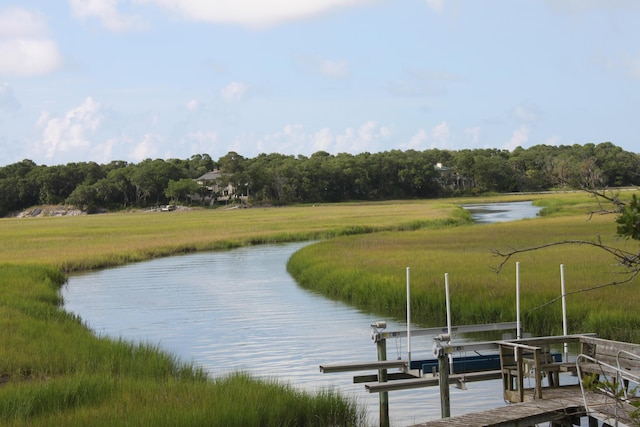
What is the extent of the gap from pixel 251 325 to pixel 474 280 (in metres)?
7.23

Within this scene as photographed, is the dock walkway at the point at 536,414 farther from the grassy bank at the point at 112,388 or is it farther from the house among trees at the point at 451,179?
the house among trees at the point at 451,179

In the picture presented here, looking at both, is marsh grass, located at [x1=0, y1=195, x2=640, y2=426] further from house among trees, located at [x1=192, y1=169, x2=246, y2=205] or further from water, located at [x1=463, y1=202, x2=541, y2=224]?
house among trees, located at [x1=192, y1=169, x2=246, y2=205]

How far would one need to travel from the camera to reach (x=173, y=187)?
16312cm

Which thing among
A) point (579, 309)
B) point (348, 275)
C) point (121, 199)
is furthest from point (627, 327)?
point (121, 199)

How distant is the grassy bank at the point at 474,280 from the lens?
744 inches

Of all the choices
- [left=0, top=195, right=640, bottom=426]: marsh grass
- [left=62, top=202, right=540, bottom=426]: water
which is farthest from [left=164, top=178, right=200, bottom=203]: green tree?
[left=62, top=202, right=540, bottom=426]: water

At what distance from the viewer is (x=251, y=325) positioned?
23.0 m

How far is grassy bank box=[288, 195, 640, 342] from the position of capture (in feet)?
62.0

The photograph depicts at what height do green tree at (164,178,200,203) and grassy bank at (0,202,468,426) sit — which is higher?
green tree at (164,178,200,203)

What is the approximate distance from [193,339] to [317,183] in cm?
14988

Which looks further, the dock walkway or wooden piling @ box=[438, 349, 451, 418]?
wooden piling @ box=[438, 349, 451, 418]

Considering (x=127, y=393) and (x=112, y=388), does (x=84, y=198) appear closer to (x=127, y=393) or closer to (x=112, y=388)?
(x=112, y=388)

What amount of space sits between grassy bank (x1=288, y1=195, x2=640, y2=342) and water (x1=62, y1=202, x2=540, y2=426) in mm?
1199

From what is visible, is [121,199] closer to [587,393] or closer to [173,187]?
[173,187]
